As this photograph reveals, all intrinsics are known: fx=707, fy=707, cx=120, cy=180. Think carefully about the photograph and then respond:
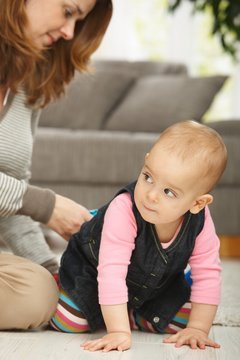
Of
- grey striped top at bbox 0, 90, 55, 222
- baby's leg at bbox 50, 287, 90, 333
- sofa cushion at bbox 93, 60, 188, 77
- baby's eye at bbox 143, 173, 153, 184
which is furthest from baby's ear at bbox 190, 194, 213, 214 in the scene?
sofa cushion at bbox 93, 60, 188, 77

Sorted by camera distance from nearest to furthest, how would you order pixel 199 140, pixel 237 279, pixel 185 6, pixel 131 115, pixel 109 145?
1. pixel 199 140
2. pixel 237 279
3. pixel 109 145
4. pixel 131 115
5. pixel 185 6

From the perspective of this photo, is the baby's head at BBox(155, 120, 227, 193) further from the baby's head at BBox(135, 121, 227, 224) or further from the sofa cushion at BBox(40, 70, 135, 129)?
the sofa cushion at BBox(40, 70, 135, 129)

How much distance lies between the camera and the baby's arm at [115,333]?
137cm

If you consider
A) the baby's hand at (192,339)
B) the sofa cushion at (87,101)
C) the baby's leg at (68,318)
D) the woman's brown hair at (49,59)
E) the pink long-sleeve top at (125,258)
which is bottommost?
the sofa cushion at (87,101)

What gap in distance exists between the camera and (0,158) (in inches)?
71.2

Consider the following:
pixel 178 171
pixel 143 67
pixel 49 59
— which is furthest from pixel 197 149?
pixel 143 67

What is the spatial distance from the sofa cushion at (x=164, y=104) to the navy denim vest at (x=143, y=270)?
6.97 ft

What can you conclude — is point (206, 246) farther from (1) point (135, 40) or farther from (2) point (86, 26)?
(1) point (135, 40)

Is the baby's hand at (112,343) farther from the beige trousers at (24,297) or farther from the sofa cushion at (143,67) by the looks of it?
the sofa cushion at (143,67)

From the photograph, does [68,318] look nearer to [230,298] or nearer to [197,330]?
[197,330]

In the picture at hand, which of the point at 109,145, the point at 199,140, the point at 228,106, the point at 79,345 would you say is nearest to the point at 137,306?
the point at 79,345

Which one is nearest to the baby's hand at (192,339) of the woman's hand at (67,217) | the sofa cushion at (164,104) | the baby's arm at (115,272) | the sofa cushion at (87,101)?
the baby's arm at (115,272)

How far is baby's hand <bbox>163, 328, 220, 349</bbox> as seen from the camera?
142 cm

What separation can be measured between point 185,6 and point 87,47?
11.0 ft
